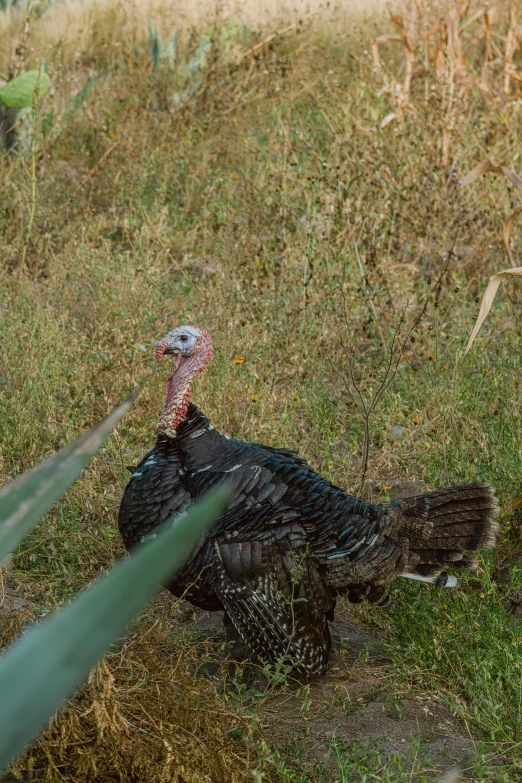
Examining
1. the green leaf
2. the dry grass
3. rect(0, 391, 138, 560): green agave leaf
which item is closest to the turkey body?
the dry grass

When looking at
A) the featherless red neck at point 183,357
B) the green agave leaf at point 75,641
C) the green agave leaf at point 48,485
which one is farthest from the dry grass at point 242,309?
the green agave leaf at point 75,641

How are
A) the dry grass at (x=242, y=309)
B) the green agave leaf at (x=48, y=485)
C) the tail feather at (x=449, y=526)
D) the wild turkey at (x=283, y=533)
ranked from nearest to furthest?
the green agave leaf at (x=48, y=485)
the dry grass at (x=242, y=309)
the wild turkey at (x=283, y=533)
the tail feather at (x=449, y=526)

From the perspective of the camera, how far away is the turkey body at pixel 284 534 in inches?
142

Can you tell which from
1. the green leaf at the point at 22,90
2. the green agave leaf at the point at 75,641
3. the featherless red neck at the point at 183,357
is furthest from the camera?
the green leaf at the point at 22,90

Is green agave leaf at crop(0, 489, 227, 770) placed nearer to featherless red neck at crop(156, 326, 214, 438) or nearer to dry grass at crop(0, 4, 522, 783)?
dry grass at crop(0, 4, 522, 783)

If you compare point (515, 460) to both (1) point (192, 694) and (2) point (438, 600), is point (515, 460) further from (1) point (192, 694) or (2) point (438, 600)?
(1) point (192, 694)

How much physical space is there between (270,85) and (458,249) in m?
3.08

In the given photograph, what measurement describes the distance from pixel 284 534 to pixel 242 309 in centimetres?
262

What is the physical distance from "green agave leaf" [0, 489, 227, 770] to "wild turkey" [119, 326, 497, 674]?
2404 millimetres

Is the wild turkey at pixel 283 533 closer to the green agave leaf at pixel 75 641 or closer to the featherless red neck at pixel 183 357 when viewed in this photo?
the featherless red neck at pixel 183 357

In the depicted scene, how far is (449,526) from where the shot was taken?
3.77 m

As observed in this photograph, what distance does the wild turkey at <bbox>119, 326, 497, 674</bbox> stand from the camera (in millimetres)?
3604

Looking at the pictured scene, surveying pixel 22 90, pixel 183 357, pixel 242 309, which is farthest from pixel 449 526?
pixel 22 90

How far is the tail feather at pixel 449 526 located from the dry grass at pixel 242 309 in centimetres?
28
